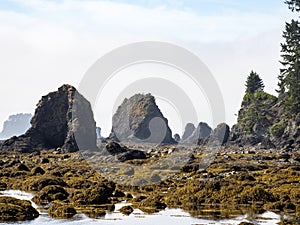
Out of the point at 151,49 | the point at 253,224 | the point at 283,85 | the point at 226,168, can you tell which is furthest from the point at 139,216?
the point at 283,85

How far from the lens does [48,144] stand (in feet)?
335

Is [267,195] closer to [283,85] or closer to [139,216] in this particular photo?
[139,216]

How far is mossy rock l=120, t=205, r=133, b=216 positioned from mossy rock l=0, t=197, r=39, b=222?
4592 millimetres

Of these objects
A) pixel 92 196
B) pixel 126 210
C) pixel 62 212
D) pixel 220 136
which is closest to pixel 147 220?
pixel 126 210

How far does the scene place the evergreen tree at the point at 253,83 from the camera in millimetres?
151750

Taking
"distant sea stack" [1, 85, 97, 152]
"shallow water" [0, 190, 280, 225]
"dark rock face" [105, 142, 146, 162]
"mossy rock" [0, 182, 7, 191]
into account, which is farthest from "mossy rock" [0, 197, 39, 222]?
"distant sea stack" [1, 85, 97, 152]

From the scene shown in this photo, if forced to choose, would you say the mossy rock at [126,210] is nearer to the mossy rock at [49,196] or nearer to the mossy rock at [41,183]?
the mossy rock at [49,196]

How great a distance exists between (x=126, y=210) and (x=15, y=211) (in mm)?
6013

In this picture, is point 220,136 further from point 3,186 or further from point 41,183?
point 41,183

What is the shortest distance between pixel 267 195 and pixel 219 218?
709 centimetres

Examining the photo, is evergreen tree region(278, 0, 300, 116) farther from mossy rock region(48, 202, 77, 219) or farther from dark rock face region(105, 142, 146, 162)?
mossy rock region(48, 202, 77, 219)

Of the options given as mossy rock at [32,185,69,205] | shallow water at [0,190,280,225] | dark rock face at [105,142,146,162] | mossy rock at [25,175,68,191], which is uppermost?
dark rock face at [105,142,146,162]

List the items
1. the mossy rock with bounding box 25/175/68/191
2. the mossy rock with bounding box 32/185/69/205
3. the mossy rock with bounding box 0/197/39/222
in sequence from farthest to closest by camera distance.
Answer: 1. the mossy rock with bounding box 25/175/68/191
2. the mossy rock with bounding box 32/185/69/205
3. the mossy rock with bounding box 0/197/39/222

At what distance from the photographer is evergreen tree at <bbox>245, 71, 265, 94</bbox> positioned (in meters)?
152
